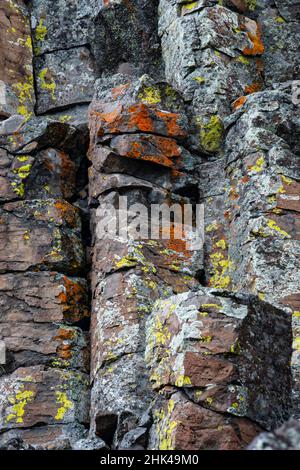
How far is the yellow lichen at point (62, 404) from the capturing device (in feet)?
38.2

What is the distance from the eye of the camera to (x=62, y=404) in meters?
11.7

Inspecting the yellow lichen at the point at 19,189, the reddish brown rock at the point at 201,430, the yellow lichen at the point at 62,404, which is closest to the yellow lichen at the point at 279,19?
the yellow lichen at the point at 19,189

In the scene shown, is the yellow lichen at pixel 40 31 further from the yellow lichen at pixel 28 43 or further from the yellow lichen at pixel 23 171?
the yellow lichen at pixel 23 171

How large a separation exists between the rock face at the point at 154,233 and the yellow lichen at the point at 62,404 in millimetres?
20

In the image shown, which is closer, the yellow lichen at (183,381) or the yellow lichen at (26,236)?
the yellow lichen at (183,381)

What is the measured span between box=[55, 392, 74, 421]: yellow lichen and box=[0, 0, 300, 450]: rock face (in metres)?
0.02

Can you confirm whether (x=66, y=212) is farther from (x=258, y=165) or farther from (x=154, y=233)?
(x=258, y=165)

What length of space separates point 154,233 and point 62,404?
2.12 metres

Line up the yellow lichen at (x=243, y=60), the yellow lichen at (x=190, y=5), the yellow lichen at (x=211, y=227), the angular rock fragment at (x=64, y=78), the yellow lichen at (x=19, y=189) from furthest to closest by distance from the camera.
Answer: the angular rock fragment at (x=64, y=78) → the yellow lichen at (x=190, y=5) → the yellow lichen at (x=243, y=60) → the yellow lichen at (x=19, y=189) → the yellow lichen at (x=211, y=227)

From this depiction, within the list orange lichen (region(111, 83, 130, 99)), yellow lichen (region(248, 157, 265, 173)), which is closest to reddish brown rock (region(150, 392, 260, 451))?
yellow lichen (region(248, 157, 265, 173))

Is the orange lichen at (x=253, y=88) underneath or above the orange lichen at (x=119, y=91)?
above

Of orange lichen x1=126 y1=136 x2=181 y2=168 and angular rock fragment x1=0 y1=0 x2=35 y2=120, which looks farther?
angular rock fragment x1=0 y1=0 x2=35 y2=120

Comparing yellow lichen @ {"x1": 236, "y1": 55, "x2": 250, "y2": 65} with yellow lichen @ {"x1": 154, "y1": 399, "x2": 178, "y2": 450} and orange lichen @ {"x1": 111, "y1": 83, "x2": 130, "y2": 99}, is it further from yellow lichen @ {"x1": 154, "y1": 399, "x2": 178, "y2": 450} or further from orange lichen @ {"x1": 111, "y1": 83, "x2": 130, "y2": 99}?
yellow lichen @ {"x1": 154, "y1": 399, "x2": 178, "y2": 450}

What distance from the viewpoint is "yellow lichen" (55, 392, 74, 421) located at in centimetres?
1166
